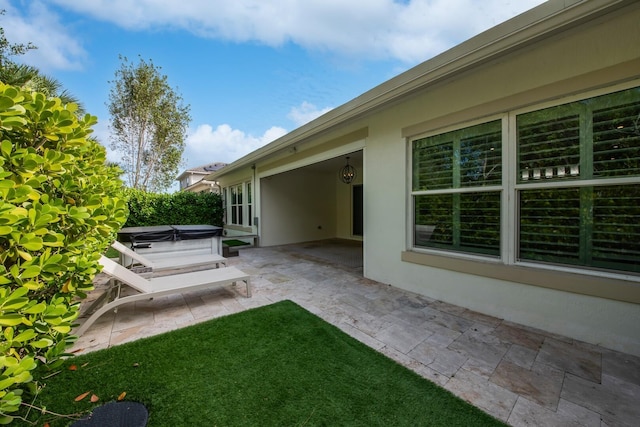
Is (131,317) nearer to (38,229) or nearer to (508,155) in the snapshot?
(38,229)

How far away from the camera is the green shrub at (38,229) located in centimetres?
89

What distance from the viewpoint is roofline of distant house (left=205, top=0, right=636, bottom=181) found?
2.53 metres

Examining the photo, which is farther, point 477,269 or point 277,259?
point 277,259

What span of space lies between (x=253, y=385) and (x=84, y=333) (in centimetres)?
249

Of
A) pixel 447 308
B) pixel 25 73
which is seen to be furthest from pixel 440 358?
pixel 25 73

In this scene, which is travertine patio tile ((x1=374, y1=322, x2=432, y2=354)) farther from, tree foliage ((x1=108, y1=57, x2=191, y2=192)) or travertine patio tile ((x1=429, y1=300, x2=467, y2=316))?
tree foliage ((x1=108, y1=57, x2=191, y2=192))

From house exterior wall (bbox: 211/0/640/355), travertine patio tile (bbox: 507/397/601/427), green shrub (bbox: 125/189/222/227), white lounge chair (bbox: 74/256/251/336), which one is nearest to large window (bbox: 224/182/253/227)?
green shrub (bbox: 125/189/222/227)

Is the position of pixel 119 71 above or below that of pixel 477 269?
above

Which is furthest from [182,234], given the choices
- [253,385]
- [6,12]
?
[6,12]

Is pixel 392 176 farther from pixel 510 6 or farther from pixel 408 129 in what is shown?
pixel 510 6

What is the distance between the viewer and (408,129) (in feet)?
14.7

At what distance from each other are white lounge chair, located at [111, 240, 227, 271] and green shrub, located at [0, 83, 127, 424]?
310 centimetres

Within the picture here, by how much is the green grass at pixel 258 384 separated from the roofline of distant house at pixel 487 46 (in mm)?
3689

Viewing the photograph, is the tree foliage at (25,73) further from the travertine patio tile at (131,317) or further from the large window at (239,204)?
the travertine patio tile at (131,317)
